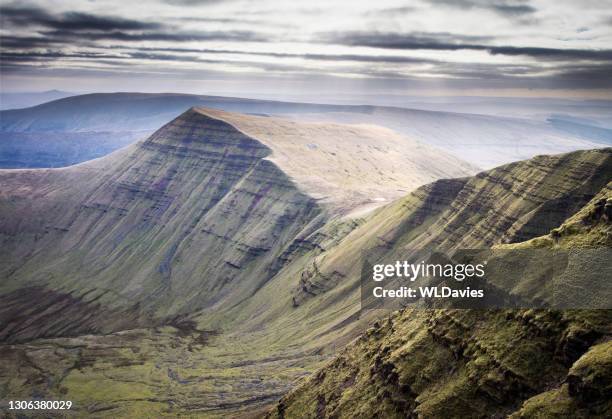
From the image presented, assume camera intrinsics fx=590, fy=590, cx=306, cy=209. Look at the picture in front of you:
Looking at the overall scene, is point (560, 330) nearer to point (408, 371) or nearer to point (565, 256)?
point (565, 256)

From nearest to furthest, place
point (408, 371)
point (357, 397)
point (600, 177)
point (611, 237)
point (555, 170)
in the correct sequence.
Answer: point (611, 237), point (408, 371), point (357, 397), point (600, 177), point (555, 170)

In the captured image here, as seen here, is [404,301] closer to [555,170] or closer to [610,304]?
[555,170]

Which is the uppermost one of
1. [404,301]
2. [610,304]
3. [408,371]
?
[610,304]

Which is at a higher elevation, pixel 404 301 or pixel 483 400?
pixel 483 400

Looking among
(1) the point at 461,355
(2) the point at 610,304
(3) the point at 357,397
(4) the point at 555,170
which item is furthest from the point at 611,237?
(4) the point at 555,170

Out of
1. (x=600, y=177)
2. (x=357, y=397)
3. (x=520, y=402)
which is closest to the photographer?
(x=520, y=402)

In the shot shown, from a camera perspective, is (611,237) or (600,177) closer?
(611,237)

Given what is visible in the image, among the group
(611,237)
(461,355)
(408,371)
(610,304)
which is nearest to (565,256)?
(611,237)
